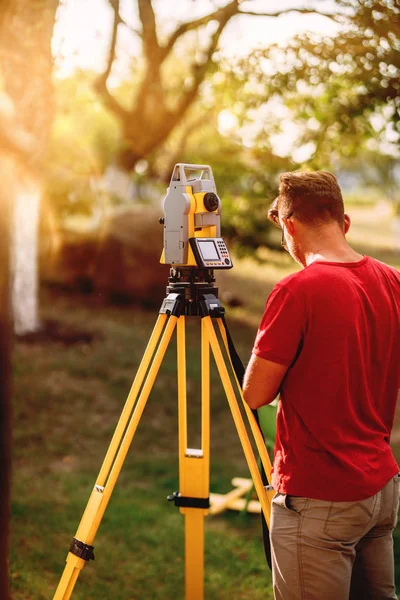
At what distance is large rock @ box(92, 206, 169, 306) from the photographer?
37.1ft

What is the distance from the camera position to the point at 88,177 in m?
14.0

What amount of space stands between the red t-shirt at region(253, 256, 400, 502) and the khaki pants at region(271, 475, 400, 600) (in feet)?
0.14

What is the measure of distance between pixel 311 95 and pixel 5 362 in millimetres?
4341

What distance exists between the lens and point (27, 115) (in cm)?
858

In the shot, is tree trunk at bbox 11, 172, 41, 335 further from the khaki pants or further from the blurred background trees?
the khaki pants

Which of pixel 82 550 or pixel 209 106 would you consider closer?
pixel 82 550

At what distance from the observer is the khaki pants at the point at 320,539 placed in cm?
207

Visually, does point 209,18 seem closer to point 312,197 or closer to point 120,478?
point 120,478

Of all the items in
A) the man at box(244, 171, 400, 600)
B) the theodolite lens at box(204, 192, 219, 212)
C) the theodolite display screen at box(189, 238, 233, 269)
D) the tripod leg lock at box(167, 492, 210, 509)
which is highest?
the theodolite lens at box(204, 192, 219, 212)

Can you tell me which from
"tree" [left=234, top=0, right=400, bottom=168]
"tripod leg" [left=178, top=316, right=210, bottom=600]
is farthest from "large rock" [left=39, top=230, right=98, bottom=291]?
"tripod leg" [left=178, top=316, right=210, bottom=600]

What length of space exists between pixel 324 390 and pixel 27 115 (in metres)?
7.38

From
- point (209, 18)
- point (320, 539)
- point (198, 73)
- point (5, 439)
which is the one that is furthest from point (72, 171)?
point (320, 539)

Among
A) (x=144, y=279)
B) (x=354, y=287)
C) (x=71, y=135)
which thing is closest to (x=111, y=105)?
(x=144, y=279)

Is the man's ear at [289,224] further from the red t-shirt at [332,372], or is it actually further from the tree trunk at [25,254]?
the tree trunk at [25,254]
